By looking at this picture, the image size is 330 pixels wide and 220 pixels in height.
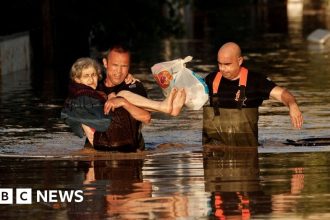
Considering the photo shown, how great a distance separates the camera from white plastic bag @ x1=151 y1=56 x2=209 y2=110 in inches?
595

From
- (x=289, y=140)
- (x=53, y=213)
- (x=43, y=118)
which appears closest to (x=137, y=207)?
(x=53, y=213)

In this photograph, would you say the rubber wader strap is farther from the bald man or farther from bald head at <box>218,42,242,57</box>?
bald head at <box>218,42,242,57</box>

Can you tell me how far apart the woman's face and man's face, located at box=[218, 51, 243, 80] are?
1.28 m

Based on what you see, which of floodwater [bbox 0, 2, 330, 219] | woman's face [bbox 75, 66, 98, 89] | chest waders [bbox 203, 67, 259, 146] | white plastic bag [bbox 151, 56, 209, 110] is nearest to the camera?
floodwater [bbox 0, 2, 330, 219]

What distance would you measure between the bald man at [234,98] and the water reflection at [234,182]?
16 centimetres

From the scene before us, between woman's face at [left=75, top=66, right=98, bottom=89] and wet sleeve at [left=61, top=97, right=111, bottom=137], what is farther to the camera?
wet sleeve at [left=61, top=97, right=111, bottom=137]

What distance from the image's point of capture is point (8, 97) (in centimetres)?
2520

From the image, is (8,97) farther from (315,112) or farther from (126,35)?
(126,35)

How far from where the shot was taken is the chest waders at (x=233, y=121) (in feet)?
50.0

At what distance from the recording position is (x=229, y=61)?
1499 centimetres

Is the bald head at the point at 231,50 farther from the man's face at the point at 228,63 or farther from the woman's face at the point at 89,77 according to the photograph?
the woman's face at the point at 89,77

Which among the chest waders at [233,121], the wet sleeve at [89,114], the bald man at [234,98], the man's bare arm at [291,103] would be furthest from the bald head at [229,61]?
the wet sleeve at [89,114]

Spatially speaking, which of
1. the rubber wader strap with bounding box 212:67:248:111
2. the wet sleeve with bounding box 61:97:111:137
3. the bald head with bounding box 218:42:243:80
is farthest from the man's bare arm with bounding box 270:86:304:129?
the wet sleeve with bounding box 61:97:111:137

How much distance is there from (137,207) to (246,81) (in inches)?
164
